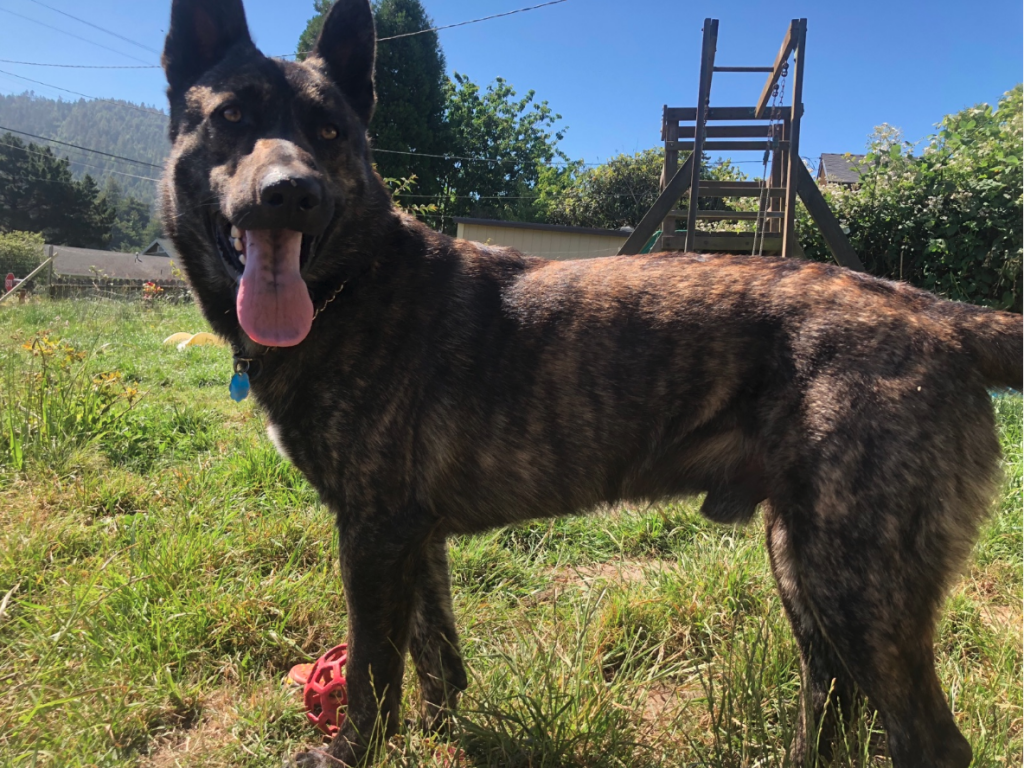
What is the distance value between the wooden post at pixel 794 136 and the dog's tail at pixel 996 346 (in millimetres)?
5345

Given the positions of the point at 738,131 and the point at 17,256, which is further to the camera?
the point at 17,256

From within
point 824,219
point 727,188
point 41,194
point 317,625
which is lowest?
point 317,625

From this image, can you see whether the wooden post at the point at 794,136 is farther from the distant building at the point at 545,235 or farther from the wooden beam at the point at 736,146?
the distant building at the point at 545,235

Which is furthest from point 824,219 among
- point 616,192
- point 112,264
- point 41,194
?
point 41,194

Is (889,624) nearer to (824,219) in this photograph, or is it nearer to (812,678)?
(812,678)

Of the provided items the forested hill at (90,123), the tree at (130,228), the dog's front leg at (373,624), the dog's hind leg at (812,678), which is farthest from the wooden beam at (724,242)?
the forested hill at (90,123)

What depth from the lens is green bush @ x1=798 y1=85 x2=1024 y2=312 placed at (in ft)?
20.9

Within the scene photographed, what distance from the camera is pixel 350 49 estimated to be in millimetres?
2303

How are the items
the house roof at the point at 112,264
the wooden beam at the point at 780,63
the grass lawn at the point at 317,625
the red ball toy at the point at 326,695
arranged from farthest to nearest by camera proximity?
the house roof at the point at 112,264 → the wooden beam at the point at 780,63 → the red ball toy at the point at 326,695 → the grass lawn at the point at 317,625

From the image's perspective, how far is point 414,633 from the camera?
2.02 metres

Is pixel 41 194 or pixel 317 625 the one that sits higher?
pixel 41 194

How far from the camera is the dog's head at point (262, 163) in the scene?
5.60 feet

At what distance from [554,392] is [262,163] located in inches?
42.0

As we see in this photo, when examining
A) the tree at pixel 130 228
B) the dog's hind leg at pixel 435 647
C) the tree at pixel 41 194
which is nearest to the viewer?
the dog's hind leg at pixel 435 647
